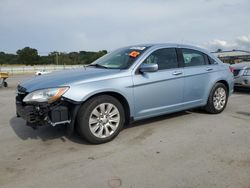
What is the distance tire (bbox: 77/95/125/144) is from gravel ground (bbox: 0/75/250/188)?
164 millimetres

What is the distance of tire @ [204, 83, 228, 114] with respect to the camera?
18.1 feet

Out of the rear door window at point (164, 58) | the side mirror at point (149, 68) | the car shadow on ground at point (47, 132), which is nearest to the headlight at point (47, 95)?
the car shadow on ground at point (47, 132)

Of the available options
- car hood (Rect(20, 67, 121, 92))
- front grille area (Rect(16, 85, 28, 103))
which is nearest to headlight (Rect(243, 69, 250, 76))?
car hood (Rect(20, 67, 121, 92))

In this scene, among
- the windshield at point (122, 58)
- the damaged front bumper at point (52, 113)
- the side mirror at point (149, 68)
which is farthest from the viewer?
the windshield at point (122, 58)

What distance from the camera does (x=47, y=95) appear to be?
3.69 metres

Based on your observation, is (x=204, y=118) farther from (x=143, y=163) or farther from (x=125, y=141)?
(x=143, y=163)

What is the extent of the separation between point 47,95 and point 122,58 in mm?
1652

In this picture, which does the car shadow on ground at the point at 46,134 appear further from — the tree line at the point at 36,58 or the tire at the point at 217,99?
the tree line at the point at 36,58

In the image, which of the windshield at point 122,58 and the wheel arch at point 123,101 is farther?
the windshield at point 122,58

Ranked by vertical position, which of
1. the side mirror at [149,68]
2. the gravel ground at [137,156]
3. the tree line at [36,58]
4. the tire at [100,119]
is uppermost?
the tree line at [36,58]

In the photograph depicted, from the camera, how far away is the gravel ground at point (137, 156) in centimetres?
285

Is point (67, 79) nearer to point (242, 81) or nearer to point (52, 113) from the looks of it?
point (52, 113)

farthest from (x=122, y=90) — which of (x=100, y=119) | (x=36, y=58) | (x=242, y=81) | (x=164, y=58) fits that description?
(x=36, y=58)

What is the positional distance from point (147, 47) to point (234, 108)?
3.08m
